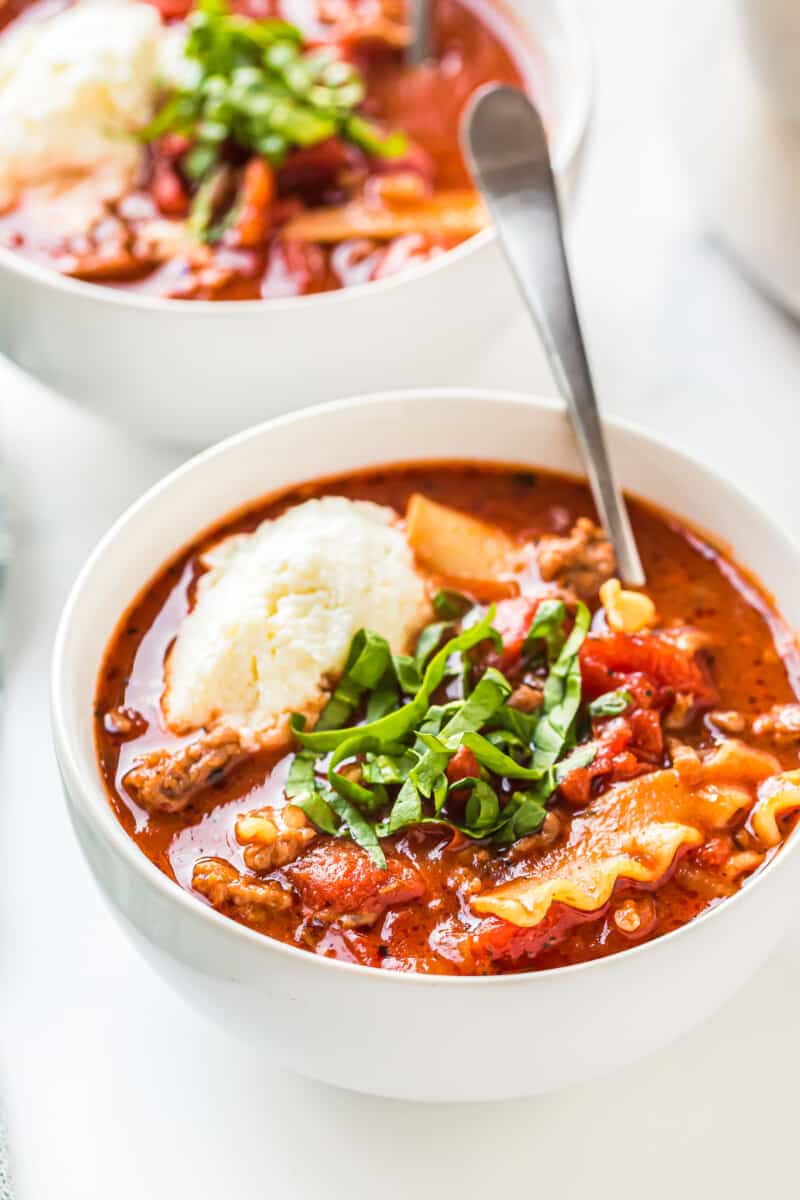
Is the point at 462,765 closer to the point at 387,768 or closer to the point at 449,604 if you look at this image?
the point at 387,768

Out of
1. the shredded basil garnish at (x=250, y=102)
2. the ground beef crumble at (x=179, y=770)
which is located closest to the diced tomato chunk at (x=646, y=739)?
the ground beef crumble at (x=179, y=770)

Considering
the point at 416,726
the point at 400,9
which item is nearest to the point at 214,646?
the point at 416,726

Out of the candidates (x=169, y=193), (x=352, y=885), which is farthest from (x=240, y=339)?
(x=352, y=885)

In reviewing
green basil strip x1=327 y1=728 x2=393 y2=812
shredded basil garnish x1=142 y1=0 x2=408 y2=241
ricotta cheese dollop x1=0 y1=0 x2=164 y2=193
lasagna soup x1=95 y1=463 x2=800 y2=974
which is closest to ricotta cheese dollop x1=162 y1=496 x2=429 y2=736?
lasagna soup x1=95 y1=463 x2=800 y2=974

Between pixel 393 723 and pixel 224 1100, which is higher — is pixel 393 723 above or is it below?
above

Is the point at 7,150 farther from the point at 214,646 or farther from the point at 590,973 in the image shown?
the point at 590,973

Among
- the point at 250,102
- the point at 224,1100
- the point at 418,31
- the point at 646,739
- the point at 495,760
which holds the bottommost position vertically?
the point at 224,1100

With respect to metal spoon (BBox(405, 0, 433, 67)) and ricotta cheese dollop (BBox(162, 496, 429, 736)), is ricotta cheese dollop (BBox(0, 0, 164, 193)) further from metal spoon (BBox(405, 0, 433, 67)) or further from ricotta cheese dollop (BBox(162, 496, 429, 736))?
ricotta cheese dollop (BBox(162, 496, 429, 736))
